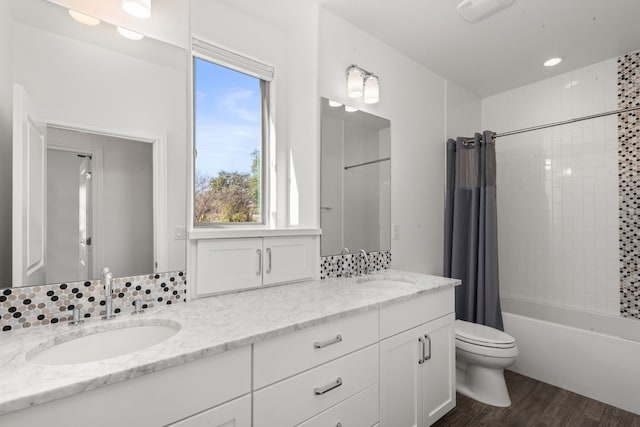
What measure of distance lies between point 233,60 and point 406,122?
4.52ft

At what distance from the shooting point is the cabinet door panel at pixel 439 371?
5.56 feet

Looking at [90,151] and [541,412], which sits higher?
[90,151]

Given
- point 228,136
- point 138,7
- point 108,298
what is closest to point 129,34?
point 138,7

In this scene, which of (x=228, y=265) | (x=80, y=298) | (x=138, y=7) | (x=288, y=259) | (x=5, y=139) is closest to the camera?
(x=5, y=139)

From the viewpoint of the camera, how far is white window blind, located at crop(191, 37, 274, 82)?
1.60 metres

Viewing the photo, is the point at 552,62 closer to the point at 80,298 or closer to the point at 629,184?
the point at 629,184

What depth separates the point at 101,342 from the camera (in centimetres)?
107

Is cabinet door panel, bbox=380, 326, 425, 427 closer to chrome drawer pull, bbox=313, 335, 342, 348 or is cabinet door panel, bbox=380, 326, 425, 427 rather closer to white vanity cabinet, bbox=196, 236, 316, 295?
chrome drawer pull, bbox=313, 335, 342, 348

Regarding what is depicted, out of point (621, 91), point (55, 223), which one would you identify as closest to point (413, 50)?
point (621, 91)

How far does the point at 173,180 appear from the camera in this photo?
1.40 m

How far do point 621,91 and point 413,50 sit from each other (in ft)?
5.57

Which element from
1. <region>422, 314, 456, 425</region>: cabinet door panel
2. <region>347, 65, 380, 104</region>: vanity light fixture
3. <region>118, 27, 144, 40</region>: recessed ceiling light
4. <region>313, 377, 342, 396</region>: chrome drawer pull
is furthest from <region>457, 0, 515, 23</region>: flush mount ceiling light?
<region>313, 377, 342, 396</region>: chrome drawer pull

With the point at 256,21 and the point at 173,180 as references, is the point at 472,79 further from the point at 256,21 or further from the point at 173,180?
the point at 173,180

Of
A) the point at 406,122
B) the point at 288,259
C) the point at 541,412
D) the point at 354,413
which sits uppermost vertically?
the point at 406,122
